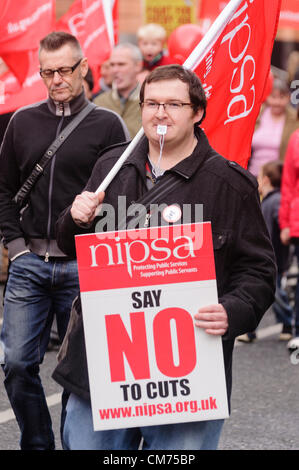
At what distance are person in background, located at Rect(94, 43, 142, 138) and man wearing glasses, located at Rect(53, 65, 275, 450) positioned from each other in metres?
4.34

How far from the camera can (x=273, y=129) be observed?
38.3 feet

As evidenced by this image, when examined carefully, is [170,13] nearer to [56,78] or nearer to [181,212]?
[56,78]

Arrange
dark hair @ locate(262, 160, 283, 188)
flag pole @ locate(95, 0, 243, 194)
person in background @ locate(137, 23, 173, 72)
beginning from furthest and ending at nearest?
person in background @ locate(137, 23, 173, 72), dark hair @ locate(262, 160, 283, 188), flag pole @ locate(95, 0, 243, 194)

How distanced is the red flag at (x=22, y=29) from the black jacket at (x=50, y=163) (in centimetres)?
351

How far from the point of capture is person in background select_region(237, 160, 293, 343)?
8.87 metres

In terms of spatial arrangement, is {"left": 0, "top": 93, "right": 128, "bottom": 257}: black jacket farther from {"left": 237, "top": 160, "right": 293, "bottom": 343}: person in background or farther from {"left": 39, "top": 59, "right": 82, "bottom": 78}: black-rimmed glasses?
{"left": 237, "top": 160, "right": 293, "bottom": 343}: person in background

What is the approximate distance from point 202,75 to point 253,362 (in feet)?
13.4

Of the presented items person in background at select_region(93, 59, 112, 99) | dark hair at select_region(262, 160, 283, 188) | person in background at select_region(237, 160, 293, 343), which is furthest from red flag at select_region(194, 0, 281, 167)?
person in background at select_region(93, 59, 112, 99)

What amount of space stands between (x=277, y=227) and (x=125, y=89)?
1.77 metres

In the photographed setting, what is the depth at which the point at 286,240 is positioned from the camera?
8531mm

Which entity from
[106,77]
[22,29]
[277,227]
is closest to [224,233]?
[22,29]

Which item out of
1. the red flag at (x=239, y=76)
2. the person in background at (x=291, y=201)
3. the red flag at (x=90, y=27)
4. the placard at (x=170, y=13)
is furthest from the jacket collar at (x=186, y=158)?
the placard at (x=170, y=13)
